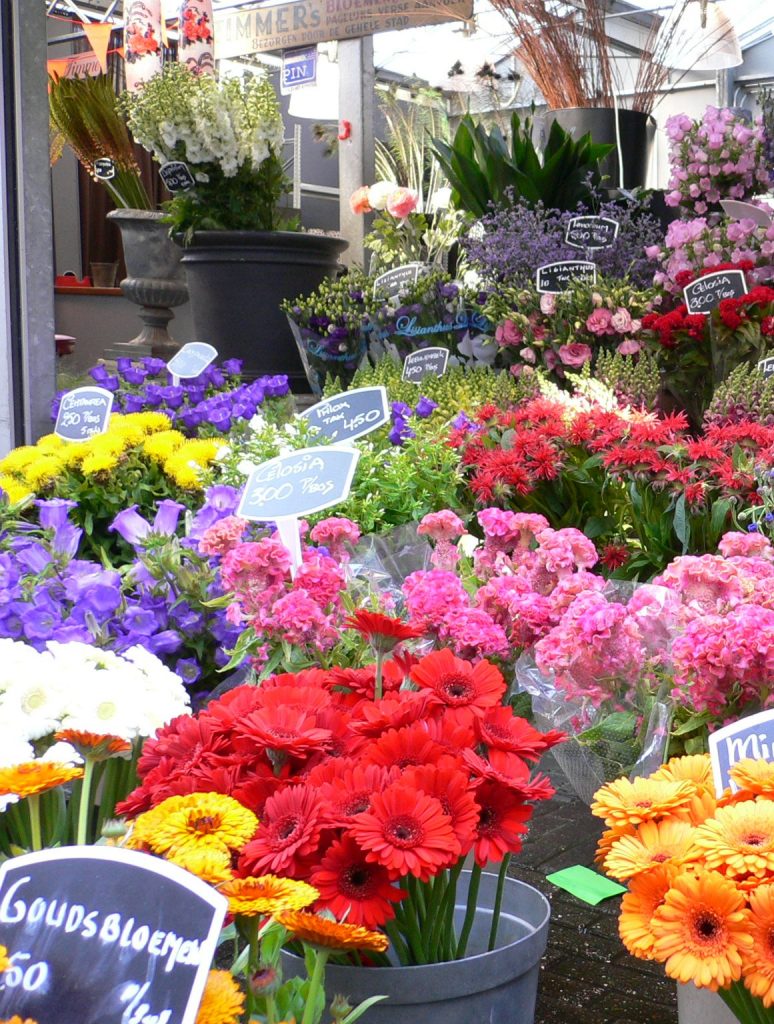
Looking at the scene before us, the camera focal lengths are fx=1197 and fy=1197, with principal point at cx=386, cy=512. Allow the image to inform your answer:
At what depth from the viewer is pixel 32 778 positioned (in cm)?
98

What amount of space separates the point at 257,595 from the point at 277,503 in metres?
0.15

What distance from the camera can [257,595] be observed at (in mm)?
1849

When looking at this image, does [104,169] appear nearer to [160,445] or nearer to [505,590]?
[160,445]

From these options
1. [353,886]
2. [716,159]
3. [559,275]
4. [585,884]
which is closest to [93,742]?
[353,886]

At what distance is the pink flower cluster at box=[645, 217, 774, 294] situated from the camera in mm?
3373

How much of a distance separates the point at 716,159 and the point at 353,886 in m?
3.09

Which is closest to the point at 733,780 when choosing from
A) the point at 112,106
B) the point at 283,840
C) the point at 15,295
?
the point at 283,840

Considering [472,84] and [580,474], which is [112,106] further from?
[580,474]

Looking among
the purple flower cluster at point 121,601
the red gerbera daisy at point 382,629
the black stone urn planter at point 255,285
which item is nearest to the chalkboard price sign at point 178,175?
the black stone urn planter at point 255,285

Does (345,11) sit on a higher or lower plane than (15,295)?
higher

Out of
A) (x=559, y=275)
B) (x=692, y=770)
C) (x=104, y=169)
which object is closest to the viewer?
(x=692, y=770)

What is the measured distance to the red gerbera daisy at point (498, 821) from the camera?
1060mm

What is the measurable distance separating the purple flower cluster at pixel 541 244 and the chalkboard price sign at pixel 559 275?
0.05 m

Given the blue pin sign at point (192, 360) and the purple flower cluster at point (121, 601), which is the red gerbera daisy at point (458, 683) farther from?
the blue pin sign at point (192, 360)
